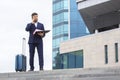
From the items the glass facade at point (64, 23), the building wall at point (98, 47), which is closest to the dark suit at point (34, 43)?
the building wall at point (98, 47)

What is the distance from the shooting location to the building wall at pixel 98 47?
38.5 meters

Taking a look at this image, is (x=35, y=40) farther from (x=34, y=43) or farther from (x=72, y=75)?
(x=72, y=75)

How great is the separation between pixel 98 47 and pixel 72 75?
23.9m

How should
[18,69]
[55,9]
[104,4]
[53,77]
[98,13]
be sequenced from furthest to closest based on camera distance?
[55,9] → [98,13] → [104,4] → [18,69] → [53,77]

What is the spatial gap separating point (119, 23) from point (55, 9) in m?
25.3

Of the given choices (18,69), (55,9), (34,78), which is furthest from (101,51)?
(55,9)

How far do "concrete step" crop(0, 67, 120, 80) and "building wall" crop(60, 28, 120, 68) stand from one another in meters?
20.3

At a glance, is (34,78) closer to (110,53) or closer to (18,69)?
(18,69)

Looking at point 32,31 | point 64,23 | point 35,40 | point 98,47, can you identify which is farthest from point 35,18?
point 64,23

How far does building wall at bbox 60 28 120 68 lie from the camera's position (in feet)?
126

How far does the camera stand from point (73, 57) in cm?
4338

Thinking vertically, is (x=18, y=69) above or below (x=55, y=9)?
below

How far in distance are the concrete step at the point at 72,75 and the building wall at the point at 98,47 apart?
20.3 meters

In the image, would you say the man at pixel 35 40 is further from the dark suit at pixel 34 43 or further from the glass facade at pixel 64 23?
the glass facade at pixel 64 23
